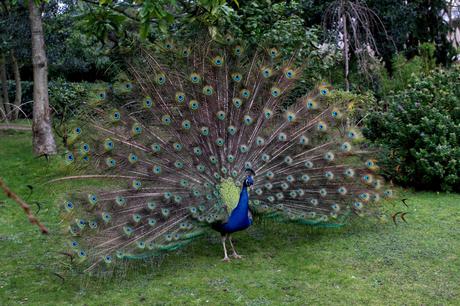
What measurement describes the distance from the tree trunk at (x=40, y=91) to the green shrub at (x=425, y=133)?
6670 millimetres

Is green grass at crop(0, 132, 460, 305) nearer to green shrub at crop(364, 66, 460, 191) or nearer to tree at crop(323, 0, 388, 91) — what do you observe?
green shrub at crop(364, 66, 460, 191)

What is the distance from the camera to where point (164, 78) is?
692 cm

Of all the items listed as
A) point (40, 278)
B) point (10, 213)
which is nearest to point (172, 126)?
point (40, 278)

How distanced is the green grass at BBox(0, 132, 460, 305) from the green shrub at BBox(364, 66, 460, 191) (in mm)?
1691

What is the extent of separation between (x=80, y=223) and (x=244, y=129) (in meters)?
2.26

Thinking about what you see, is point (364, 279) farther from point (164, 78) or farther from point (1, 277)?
Answer: point (1, 277)

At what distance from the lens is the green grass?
5590 mm

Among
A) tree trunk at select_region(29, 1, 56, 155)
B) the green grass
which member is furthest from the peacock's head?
tree trunk at select_region(29, 1, 56, 155)

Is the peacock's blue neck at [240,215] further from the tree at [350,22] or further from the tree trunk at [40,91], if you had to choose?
the tree trunk at [40,91]

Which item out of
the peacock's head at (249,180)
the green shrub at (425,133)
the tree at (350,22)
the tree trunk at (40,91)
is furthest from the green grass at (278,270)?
the tree at (350,22)

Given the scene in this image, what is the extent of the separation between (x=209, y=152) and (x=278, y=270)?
1.61m

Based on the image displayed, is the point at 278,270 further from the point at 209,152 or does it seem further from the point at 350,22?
the point at 350,22

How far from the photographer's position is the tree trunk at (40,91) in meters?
11.4

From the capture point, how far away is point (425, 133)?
10078 mm
